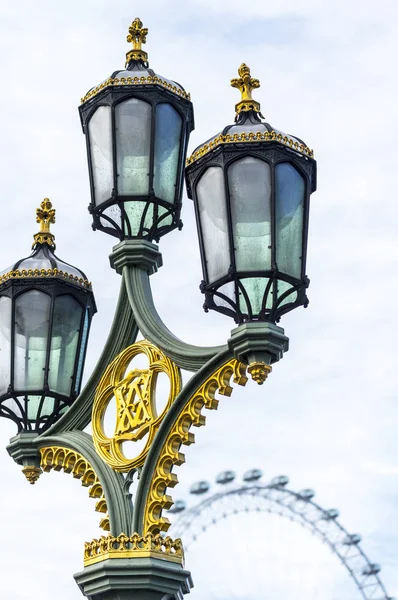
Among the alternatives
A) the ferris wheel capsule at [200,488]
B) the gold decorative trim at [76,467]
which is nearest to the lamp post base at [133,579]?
the gold decorative trim at [76,467]

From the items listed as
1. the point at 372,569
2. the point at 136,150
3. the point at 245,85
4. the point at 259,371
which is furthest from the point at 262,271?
the point at 372,569

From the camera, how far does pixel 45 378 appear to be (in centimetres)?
788

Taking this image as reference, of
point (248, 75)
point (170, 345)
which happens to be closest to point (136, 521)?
point (170, 345)

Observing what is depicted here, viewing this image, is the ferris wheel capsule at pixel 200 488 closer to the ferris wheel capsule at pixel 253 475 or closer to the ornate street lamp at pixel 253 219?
the ferris wheel capsule at pixel 253 475

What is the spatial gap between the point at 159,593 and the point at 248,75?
3.02m

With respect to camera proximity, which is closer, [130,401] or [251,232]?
[251,232]

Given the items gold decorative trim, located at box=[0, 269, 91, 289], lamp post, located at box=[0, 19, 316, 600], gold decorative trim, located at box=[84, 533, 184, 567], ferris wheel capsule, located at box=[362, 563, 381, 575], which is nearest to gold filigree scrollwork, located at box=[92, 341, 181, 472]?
lamp post, located at box=[0, 19, 316, 600]

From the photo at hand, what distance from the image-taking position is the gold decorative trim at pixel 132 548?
6.75 m

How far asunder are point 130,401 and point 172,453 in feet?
1.73

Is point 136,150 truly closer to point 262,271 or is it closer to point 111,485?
point 262,271

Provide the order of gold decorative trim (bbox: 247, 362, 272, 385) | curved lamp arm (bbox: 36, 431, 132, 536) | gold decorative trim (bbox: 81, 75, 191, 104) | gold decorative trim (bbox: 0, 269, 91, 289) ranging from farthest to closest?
1. gold decorative trim (bbox: 0, 269, 91, 289)
2. gold decorative trim (bbox: 81, 75, 191, 104)
3. curved lamp arm (bbox: 36, 431, 132, 536)
4. gold decorative trim (bbox: 247, 362, 272, 385)

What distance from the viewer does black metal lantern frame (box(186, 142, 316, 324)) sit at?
6.41 meters

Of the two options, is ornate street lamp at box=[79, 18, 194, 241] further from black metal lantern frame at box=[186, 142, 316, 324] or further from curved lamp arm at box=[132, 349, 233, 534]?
curved lamp arm at box=[132, 349, 233, 534]

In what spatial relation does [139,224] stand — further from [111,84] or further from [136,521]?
[136,521]
